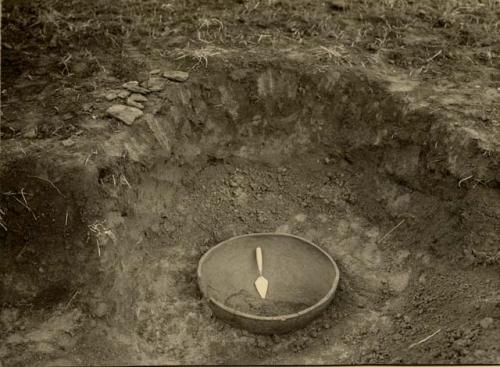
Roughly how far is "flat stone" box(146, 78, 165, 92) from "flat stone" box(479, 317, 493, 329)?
2633 mm

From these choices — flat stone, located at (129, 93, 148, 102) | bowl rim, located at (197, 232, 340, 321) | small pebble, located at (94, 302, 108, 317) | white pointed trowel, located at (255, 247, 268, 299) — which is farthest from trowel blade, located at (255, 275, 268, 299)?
flat stone, located at (129, 93, 148, 102)

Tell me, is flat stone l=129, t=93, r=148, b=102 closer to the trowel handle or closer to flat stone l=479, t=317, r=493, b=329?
the trowel handle

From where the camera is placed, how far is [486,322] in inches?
117

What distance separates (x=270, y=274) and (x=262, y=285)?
16cm

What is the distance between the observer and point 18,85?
4.13 meters

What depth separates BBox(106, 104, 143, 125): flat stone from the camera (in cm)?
381

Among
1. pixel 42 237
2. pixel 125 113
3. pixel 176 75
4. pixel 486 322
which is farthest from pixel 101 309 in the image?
pixel 486 322

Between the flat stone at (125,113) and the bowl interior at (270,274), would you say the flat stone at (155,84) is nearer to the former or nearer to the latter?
the flat stone at (125,113)

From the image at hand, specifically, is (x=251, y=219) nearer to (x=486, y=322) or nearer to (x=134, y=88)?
(x=134, y=88)

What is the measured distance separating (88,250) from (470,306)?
2.27 m

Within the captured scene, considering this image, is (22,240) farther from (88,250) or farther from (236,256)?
(236,256)

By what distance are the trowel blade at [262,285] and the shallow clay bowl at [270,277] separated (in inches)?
1.1

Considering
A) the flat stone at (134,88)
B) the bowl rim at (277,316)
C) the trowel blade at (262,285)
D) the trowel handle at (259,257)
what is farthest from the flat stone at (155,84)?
the trowel blade at (262,285)

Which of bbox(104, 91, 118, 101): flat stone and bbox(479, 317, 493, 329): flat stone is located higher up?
bbox(104, 91, 118, 101): flat stone
